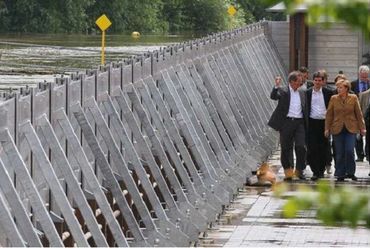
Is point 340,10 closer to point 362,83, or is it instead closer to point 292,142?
point 292,142

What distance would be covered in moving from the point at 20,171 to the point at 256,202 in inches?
328

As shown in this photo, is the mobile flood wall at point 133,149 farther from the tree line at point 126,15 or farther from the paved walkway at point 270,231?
the tree line at point 126,15

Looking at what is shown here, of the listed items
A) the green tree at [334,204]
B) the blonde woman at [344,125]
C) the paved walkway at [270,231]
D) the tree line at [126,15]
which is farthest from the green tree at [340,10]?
the tree line at [126,15]

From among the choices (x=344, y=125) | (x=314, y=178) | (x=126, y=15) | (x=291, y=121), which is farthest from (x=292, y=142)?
(x=126, y=15)

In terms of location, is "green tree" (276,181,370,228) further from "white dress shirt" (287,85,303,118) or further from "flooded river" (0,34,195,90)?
"flooded river" (0,34,195,90)

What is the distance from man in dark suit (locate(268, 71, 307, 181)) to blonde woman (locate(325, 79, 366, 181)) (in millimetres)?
456

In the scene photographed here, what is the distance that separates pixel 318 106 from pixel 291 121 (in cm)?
40

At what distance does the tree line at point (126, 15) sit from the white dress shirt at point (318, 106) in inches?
2333

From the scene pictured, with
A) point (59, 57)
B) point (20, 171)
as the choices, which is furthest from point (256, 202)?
point (59, 57)

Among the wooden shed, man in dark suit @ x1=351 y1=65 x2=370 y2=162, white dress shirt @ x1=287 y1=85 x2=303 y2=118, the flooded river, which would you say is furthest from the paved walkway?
the wooden shed

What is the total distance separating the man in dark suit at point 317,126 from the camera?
19.3 metres

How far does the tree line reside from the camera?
277 feet

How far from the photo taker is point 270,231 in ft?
48.0

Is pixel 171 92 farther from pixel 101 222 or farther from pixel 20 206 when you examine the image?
pixel 20 206
